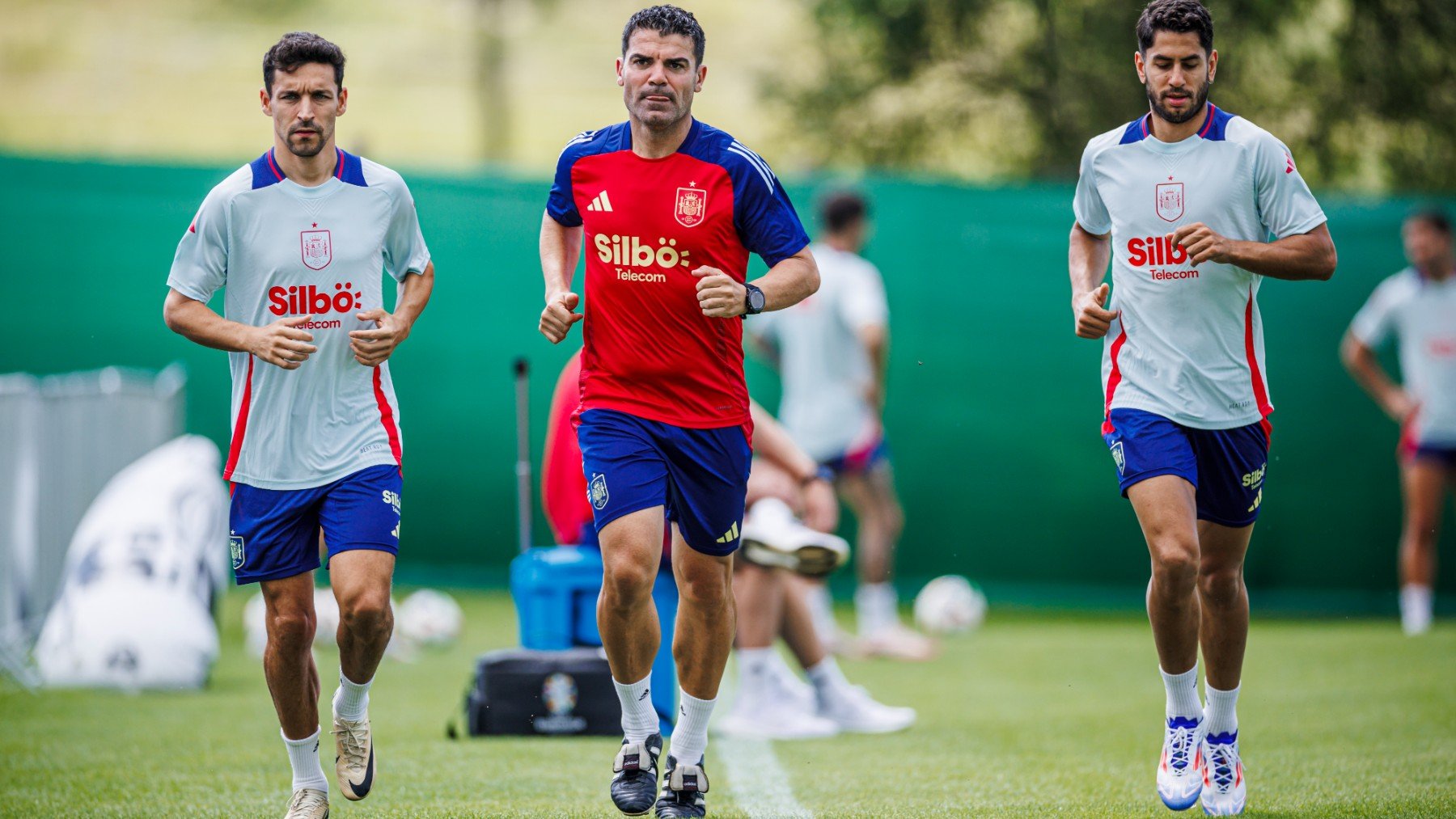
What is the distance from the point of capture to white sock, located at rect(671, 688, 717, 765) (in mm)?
5207

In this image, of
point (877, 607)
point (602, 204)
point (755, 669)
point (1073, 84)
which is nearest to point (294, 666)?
point (602, 204)

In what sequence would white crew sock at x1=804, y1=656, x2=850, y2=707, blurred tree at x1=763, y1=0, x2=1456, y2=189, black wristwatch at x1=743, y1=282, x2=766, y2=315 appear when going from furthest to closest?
blurred tree at x1=763, y1=0, x2=1456, y2=189, white crew sock at x1=804, y1=656, x2=850, y2=707, black wristwatch at x1=743, y1=282, x2=766, y2=315

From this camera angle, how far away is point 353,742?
5.18 metres

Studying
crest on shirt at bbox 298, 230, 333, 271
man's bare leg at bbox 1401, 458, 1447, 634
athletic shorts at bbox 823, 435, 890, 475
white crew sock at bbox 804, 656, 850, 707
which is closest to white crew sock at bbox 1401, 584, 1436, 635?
man's bare leg at bbox 1401, 458, 1447, 634

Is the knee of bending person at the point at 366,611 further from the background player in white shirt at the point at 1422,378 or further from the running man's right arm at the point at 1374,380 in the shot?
the running man's right arm at the point at 1374,380

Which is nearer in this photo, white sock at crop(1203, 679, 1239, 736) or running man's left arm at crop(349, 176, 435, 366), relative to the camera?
running man's left arm at crop(349, 176, 435, 366)

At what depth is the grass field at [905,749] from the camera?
5.46 m

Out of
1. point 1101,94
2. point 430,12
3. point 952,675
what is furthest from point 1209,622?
point 430,12

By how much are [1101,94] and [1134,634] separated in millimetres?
7233

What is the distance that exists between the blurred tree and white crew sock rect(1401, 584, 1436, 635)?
242 inches

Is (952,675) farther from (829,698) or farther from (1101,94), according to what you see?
(1101,94)

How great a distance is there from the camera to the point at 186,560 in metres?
8.38

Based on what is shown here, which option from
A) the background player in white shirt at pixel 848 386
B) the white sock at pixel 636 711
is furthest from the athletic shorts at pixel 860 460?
the white sock at pixel 636 711

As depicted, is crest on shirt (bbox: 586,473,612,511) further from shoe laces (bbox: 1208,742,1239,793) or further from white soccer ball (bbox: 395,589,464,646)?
white soccer ball (bbox: 395,589,464,646)
